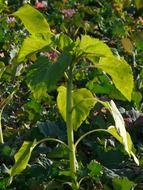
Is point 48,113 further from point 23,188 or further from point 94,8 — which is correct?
point 94,8

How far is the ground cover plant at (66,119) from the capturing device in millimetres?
2199

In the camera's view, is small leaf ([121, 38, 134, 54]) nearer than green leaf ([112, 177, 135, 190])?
No

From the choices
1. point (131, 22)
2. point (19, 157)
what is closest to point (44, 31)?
point (19, 157)

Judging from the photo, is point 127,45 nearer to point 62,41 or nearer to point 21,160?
point 62,41

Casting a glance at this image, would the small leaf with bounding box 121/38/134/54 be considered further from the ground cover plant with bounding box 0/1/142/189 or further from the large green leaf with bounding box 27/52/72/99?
the large green leaf with bounding box 27/52/72/99

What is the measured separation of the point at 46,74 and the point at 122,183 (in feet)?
1.91

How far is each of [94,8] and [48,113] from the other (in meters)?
2.33

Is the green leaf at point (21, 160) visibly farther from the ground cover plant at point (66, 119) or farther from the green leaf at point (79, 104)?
the green leaf at point (79, 104)

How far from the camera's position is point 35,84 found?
208 cm

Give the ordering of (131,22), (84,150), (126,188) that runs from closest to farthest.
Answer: (126,188)
(84,150)
(131,22)

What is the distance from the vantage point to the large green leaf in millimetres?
2035

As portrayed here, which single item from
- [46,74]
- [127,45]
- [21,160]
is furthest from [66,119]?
[127,45]

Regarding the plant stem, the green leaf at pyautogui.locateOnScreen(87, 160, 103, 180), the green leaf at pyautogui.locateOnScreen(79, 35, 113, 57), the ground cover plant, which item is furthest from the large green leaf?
the green leaf at pyautogui.locateOnScreen(87, 160, 103, 180)

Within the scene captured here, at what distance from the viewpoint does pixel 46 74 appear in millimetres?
2068
